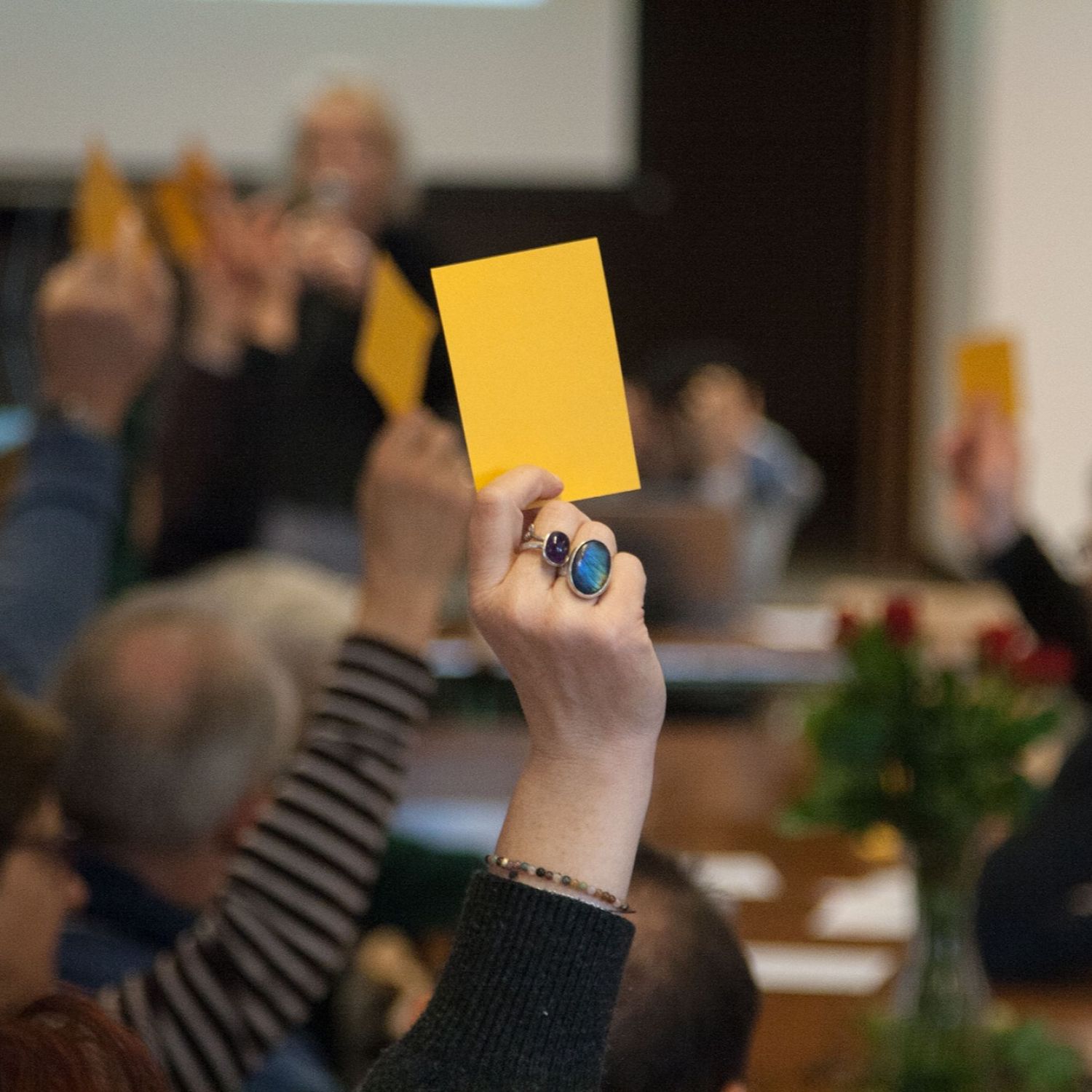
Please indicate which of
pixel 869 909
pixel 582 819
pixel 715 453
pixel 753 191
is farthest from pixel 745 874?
pixel 753 191

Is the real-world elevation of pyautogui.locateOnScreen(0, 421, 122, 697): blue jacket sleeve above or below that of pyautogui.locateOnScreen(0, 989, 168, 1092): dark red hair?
above

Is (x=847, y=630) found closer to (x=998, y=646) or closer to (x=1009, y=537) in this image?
(x=998, y=646)

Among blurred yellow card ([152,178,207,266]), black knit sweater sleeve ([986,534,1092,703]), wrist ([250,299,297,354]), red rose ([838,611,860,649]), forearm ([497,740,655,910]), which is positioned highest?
blurred yellow card ([152,178,207,266])

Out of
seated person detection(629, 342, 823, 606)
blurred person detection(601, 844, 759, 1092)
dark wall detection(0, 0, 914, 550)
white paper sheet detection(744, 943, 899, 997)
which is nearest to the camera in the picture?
blurred person detection(601, 844, 759, 1092)

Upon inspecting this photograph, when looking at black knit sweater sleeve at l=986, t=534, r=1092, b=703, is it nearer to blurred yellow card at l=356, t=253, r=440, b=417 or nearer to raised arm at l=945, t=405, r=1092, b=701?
raised arm at l=945, t=405, r=1092, b=701

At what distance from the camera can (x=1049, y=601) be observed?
1.80 metres

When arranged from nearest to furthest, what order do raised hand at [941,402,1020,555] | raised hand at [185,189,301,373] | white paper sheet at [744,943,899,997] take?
1. white paper sheet at [744,943,899,997]
2. raised hand at [941,402,1020,555]
3. raised hand at [185,189,301,373]

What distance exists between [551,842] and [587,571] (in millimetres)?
111

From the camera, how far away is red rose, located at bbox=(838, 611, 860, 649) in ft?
4.25

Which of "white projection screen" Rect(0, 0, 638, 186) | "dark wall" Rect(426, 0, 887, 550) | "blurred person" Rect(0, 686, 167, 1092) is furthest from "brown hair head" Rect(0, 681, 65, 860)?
"dark wall" Rect(426, 0, 887, 550)

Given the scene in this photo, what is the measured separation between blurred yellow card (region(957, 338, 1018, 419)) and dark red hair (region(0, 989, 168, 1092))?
102cm

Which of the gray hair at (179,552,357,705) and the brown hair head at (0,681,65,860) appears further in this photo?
the gray hair at (179,552,357,705)

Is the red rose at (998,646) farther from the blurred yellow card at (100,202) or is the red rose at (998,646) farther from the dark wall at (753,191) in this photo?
the dark wall at (753,191)

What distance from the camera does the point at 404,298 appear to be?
1062mm
